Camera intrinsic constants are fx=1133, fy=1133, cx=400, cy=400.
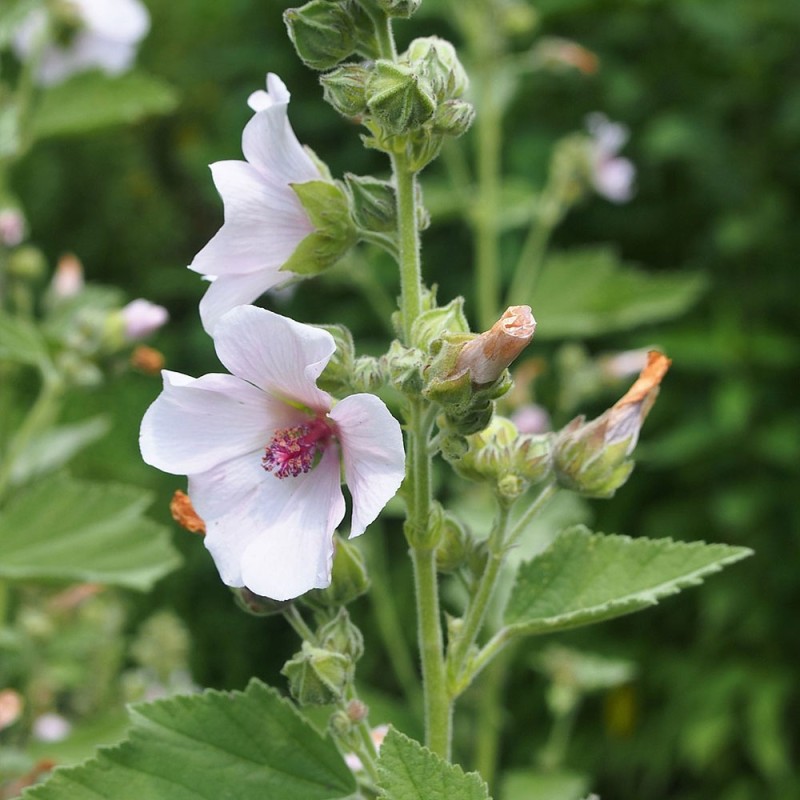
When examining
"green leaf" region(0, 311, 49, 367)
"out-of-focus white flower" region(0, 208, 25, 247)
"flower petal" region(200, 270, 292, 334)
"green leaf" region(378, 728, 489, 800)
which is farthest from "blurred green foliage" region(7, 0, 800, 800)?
"green leaf" region(378, 728, 489, 800)

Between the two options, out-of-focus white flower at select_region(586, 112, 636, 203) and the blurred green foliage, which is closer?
out-of-focus white flower at select_region(586, 112, 636, 203)

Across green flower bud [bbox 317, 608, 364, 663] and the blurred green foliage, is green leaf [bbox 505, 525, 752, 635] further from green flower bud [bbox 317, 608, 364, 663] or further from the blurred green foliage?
the blurred green foliage

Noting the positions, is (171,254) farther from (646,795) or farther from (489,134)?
(646,795)

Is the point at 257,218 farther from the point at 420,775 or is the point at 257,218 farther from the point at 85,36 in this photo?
the point at 85,36

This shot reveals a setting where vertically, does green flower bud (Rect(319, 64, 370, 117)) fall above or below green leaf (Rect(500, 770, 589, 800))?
above

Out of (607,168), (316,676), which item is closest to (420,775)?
(316,676)

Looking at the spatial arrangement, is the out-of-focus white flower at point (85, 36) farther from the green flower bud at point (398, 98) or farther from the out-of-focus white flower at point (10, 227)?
the green flower bud at point (398, 98)

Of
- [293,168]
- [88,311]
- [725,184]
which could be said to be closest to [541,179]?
[725,184]
